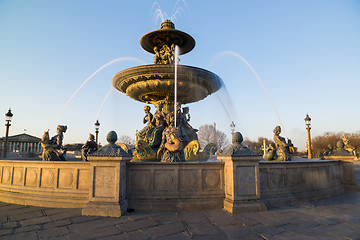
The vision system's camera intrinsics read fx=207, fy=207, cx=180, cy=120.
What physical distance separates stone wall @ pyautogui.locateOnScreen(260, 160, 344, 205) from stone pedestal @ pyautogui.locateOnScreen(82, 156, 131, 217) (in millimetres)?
3650

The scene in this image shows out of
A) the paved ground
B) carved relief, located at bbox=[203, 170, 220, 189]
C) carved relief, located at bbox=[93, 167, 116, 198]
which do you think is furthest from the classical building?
carved relief, located at bbox=[203, 170, 220, 189]

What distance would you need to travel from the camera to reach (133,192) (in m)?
5.21

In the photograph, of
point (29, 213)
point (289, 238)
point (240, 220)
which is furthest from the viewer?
point (29, 213)

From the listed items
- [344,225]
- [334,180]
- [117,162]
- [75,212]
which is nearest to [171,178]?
[117,162]

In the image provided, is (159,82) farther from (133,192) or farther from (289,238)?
(289,238)

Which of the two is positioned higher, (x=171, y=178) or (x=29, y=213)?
(x=171, y=178)

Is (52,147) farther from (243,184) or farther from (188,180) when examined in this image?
(243,184)

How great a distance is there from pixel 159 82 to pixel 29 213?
6.26m

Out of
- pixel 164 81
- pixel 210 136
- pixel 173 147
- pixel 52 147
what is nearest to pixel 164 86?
pixel 164 81

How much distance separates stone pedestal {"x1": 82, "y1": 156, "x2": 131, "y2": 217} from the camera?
455 cm

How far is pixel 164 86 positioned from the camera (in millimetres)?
9133

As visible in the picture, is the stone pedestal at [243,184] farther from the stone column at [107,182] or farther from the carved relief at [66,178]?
the carved relief at [66,178]

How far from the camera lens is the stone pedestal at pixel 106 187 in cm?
455

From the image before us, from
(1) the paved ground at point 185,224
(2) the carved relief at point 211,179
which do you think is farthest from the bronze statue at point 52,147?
(2) the carved relief at point 211,179
